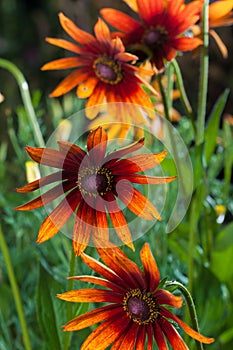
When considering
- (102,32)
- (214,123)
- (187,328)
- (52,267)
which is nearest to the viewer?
(187,328)

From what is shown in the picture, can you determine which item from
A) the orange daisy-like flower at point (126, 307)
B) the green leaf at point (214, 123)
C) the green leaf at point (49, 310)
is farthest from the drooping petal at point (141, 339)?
the green leaf at point (214, 123)

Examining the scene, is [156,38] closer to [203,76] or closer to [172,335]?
[203,76]

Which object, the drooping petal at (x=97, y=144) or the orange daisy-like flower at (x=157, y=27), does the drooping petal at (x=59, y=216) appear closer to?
the drooping petal at (x=97, y=144)

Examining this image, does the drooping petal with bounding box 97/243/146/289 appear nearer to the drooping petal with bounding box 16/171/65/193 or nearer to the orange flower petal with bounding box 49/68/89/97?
the drooping petal with bounding box 16/171/65/193

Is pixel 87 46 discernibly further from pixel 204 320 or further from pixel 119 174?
pixel 204 320

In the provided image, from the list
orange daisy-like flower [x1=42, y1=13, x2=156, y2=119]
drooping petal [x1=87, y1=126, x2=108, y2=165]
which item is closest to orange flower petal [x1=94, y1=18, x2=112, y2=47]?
orange daisy-like flower [x1=42, y1=13, x2=156, y2=119]

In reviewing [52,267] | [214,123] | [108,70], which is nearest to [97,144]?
[108,70]

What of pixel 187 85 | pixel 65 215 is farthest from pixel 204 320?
pixel 187 85
